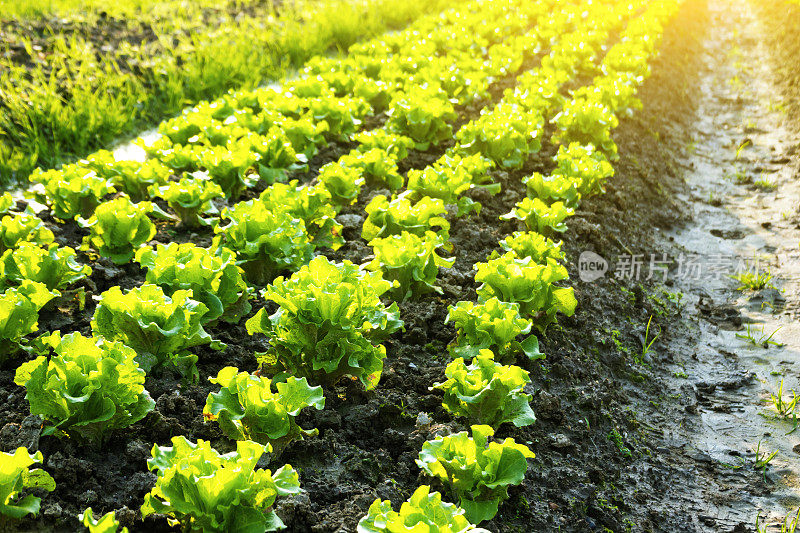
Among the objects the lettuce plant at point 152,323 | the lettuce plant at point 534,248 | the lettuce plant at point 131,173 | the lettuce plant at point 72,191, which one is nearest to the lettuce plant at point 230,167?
the lettuce plant at point 131,173

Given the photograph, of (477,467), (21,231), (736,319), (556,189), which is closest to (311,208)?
(21,231)

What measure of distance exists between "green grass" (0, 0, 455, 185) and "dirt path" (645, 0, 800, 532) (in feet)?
15.4

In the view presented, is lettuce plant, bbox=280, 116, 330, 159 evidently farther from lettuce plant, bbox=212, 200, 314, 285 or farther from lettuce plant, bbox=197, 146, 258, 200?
lettuce plant, bbox=212, 200, 314, 285

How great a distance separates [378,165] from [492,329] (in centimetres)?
209

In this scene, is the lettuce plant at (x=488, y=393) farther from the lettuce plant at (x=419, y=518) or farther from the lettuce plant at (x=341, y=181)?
the lettuce plant at (x=341, y=181)

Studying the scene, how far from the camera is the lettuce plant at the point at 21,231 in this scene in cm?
403

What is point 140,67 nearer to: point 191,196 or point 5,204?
point 5,204

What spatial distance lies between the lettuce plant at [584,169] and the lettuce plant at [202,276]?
2707mm

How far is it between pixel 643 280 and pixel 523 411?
8.00 feet

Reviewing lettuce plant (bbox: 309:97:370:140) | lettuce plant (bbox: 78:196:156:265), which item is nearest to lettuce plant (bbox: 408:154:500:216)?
lettuce plant (bbox: 309:97:370:140)

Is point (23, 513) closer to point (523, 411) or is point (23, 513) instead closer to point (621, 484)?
point (523, 411)

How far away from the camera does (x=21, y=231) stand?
4078 mm

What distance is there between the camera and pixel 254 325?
3357mm

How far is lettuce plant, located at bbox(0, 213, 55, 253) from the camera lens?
4.03 metres
